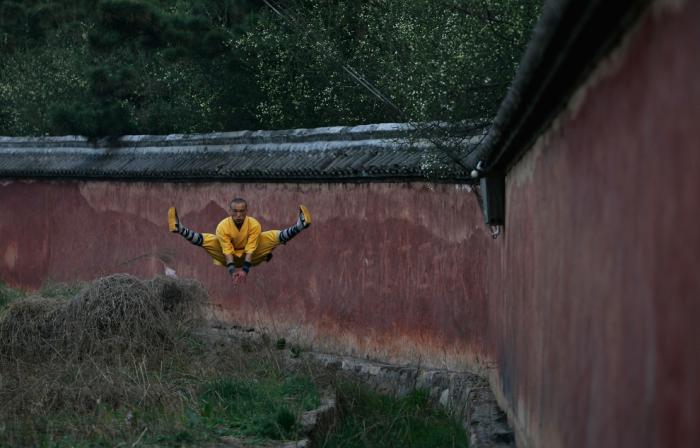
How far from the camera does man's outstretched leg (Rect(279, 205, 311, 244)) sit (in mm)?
12977

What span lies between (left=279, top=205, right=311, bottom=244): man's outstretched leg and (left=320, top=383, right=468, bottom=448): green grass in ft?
7.19

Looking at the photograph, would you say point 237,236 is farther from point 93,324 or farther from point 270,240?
point 93,324

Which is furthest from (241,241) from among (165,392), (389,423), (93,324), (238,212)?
(165,392)

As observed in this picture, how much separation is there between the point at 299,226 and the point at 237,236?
2.38 feet

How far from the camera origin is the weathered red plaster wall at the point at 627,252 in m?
2.95

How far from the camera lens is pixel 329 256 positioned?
1365cm

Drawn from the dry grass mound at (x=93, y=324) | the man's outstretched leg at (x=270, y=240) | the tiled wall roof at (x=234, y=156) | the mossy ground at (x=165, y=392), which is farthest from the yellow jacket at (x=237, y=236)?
the dry grass mound at (x=93, y=324)

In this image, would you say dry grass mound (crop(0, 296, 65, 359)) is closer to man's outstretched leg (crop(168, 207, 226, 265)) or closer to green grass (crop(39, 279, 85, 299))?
green grass (crop(39, 279, 85, 299))

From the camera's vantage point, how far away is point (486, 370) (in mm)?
11031

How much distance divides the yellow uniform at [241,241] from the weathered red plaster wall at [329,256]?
0.62m

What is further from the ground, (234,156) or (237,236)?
(234,156)

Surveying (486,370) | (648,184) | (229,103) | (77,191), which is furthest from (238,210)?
(648,184)

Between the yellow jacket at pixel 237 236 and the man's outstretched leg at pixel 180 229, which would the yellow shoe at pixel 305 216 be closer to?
the yellow jacket at pixel 237 236

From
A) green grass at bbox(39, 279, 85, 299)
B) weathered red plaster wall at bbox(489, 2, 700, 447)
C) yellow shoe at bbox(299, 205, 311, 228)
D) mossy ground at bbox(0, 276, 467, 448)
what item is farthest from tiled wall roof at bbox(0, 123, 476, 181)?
weathered red plaster wall at bbox(489, 2, 700, 447)
